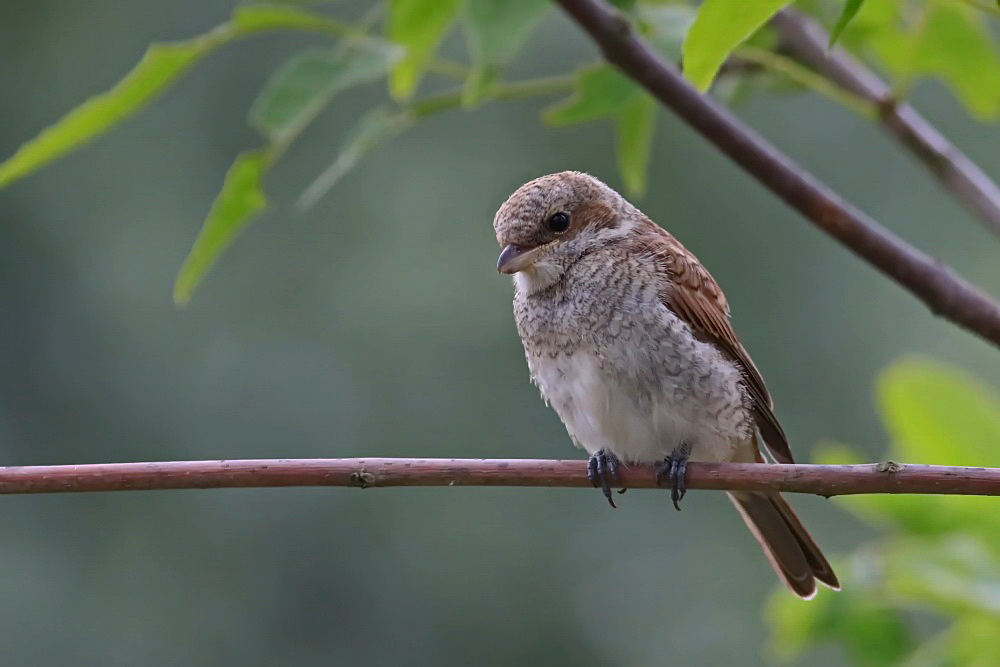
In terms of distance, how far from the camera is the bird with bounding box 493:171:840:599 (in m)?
3.32

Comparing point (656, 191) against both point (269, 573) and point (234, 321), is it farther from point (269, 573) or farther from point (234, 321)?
point (269, 573)

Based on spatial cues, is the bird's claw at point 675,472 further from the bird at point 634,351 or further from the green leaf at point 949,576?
the green leaf at point 949,576

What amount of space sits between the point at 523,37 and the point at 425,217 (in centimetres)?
699

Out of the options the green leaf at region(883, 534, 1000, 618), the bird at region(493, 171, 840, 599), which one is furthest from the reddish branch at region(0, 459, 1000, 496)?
the bird at region(493, 171, 840, 599)

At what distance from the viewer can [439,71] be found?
271 centimetres

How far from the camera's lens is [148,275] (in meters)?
8.81

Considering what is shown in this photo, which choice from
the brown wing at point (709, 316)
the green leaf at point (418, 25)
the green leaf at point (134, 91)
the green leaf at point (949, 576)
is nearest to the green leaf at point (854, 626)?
the green leaf at point (949, 576)

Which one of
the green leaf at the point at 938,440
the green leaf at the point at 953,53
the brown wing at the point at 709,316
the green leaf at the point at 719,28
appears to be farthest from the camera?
the brown wing at the point at 709,316

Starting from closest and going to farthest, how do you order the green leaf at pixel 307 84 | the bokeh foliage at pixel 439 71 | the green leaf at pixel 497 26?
1. the green leaf at pixel 497 26
2. the bokeh foliage at pixel 439 71
3. the green leaf at pixel 307 84

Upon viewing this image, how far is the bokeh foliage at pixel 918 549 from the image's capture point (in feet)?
8.19

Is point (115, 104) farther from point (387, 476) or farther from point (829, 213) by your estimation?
point (829, 213)

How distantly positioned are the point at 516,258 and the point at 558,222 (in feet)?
0.64

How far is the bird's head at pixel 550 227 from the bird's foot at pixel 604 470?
0.48 m

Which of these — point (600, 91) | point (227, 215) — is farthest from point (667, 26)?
point (227, 215)
